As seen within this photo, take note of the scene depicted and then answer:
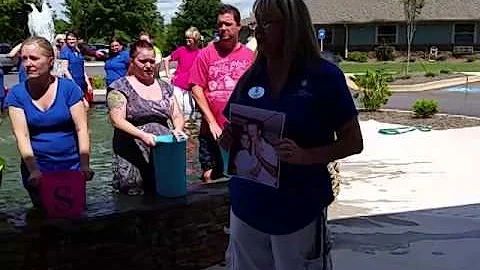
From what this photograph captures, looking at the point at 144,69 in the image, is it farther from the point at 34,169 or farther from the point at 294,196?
the point at 294,196

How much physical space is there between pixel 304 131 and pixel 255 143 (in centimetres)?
21

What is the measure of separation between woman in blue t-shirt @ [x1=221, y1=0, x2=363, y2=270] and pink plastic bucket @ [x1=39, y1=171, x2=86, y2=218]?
1526 millimetres

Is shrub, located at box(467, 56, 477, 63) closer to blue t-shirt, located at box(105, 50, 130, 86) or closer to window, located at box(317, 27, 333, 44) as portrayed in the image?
window, located at box(317, 27, 333, 44)

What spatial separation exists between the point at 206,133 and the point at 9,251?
5.82 feet

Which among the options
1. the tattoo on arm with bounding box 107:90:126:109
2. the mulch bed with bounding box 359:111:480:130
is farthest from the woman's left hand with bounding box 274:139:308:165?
the mulch bed with bounding box 359:111:480:130

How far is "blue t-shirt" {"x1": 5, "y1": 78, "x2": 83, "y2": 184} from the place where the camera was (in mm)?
4297

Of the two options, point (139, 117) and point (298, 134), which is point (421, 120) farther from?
point (298, 134)

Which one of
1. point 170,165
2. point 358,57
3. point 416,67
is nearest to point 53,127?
point 170,165

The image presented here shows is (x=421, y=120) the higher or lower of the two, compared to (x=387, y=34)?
higher

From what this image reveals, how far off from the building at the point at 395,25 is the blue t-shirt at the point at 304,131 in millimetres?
45972

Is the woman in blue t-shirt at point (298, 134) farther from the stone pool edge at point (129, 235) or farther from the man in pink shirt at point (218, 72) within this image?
the man in pink shirt at point (218, 72)

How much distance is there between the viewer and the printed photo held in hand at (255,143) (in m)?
2.98

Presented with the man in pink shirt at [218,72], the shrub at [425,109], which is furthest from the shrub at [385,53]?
the man in pink shirt at [218,72]

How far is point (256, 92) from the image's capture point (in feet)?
10.2
